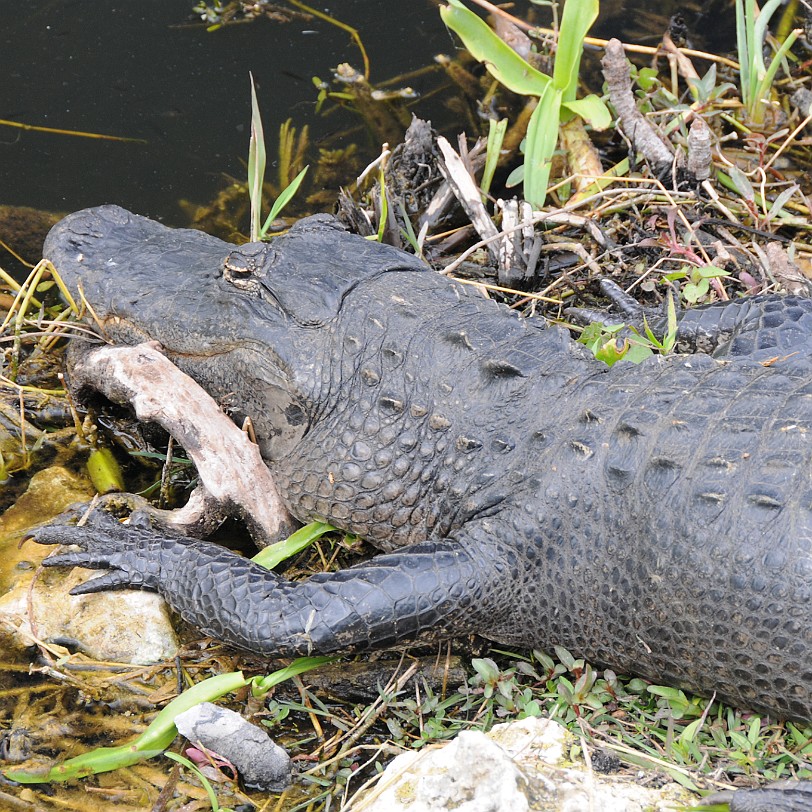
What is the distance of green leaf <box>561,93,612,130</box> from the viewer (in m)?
4.59

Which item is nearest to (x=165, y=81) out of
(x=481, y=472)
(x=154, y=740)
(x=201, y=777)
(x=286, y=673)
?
(x=481, y=472)

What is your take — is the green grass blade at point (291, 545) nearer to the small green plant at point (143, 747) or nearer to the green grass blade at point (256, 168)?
the small green plant at point (143, 747)

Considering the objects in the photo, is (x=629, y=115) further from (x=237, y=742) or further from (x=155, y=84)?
(x=237, y=742)

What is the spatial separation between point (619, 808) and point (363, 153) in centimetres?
421

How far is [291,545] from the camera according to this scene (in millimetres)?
3377

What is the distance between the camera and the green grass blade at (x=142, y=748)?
264 centimetres

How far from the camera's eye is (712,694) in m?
2.76

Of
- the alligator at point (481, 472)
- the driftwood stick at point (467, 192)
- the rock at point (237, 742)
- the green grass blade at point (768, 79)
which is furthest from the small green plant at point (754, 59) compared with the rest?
the rock at point (237, 742)

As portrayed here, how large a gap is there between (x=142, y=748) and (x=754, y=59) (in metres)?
4.51

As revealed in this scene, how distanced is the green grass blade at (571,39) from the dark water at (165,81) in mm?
A: 1232

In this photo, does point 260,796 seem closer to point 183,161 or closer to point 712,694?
point 712,694

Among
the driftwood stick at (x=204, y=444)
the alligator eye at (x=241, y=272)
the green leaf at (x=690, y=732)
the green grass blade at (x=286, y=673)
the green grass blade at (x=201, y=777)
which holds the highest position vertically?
the alligator eye at (x=241, y=272)

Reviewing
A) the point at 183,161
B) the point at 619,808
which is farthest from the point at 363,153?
the point at 619,808

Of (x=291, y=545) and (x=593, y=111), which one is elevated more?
(x=593, y=111)
